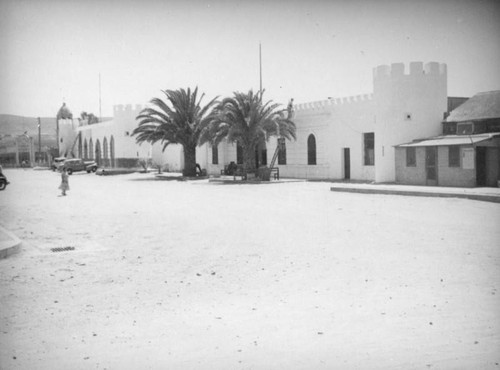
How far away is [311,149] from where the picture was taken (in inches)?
1321

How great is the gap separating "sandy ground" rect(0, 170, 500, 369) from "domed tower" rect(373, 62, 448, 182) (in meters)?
14.3

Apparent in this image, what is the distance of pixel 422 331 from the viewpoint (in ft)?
16.2

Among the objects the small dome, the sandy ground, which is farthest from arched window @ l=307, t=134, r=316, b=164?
the small dome

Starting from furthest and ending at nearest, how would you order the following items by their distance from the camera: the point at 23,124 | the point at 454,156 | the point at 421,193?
→ the point at 23,124 < the point at 454,156 < the point at 421,193

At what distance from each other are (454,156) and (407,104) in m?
4.21

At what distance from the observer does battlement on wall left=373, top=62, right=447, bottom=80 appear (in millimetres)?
26156

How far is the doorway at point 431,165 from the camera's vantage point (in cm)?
2414

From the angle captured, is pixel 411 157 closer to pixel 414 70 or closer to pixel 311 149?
pixel 414 70

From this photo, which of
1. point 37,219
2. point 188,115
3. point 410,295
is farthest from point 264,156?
point 410,295

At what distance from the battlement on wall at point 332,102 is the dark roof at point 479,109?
4.69m

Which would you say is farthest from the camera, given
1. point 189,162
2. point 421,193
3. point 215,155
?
point 215,155

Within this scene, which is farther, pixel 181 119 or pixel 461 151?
pixel 181 119

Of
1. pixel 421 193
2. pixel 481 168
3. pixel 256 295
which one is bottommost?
pixel 256 295

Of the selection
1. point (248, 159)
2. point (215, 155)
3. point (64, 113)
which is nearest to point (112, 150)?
point (215, 155)
